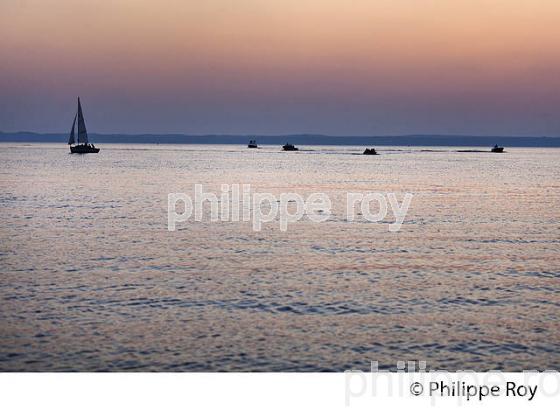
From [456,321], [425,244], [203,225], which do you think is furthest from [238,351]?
[203,225]

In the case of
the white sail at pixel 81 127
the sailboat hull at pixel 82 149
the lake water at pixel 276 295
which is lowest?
the lake water at pixel 276 295

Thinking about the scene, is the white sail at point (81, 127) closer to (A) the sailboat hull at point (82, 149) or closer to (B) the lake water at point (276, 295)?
(A) the sailboat hull at point (82, 149)

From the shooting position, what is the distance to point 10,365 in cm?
1558

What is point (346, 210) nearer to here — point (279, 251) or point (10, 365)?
point (279, 251)

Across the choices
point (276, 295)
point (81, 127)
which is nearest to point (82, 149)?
point (81, 127)

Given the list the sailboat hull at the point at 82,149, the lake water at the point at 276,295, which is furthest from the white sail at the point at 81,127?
the lake water at the point at 276,295

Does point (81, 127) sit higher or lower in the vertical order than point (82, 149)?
higher

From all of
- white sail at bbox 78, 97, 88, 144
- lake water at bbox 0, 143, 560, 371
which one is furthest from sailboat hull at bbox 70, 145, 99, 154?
lake water at bbox 0, 143, 560, 371

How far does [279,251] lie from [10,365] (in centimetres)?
1662

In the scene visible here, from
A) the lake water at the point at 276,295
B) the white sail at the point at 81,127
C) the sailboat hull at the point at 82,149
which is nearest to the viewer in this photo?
the lake water at the point at 276,295

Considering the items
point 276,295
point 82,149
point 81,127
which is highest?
point 81,127

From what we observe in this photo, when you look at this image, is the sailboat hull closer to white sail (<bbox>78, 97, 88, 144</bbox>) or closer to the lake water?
white sail (<bbox>78, 97, 88, 144</bbox>)

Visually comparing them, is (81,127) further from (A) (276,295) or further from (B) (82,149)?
(A) (276,295)
